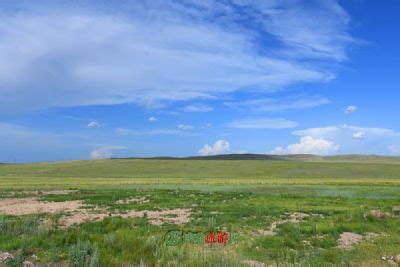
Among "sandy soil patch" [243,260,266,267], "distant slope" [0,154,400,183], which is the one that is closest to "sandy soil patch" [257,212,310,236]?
"sandy soil patch" [243,260,266,267]

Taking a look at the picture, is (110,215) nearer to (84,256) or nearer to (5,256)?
(5,256)

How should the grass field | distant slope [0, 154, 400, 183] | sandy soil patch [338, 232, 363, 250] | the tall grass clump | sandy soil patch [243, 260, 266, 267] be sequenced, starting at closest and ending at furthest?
the tall grass clump → the grass field → sandy soil patch [243, 260, 266, 267] → sandy soil patch [338, 232, 363, 250] → distant slope [0, 154, 400, 183]

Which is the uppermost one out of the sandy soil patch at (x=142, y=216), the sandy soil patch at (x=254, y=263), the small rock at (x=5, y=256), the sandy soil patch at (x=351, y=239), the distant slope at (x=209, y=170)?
the distant slope at (x=209, y=170)

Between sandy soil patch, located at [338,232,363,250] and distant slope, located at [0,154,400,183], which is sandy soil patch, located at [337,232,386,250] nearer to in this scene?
sandy soil patch, located at [338,232,363,250]

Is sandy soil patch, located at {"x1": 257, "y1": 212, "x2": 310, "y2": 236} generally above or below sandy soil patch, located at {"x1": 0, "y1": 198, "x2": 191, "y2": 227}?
below

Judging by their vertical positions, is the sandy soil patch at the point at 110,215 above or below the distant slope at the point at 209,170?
below

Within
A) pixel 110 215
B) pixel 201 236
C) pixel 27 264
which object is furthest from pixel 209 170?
pixel 27 264

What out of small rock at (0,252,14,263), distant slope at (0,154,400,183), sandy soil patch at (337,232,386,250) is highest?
distant slope at (0,154,400,183)

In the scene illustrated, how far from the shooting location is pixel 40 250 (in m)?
12.3

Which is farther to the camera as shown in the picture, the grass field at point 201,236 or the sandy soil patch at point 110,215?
the sandy soil patch at point 110,215

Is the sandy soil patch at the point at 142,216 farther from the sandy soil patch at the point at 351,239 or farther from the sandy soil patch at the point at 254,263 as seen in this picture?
the sandy soil patch at the point at 254,263

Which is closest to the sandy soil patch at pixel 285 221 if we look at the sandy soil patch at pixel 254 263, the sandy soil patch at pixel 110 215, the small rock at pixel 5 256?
the sandy soil patch at pixel 110 215

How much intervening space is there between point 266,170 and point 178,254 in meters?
109

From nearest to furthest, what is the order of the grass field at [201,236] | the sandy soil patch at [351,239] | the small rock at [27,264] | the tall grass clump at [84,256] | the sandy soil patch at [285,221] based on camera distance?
the tall grass clump at [84,256]
the small rock at [27,264]
the grass field at [201,236]
the sandy soil patch at [351,239]
the sandy soil patch at [285,221]
